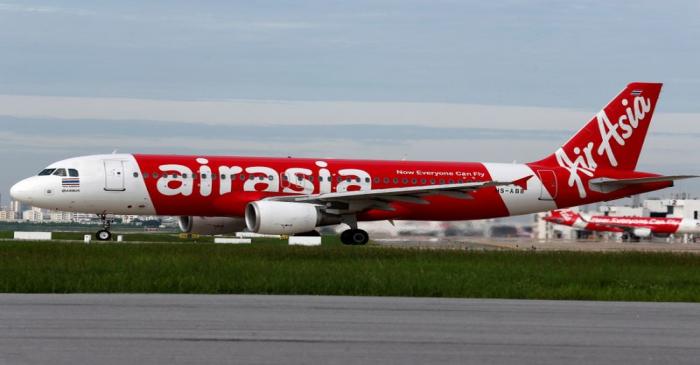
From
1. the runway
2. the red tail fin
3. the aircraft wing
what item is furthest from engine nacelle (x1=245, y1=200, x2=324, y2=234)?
the runway

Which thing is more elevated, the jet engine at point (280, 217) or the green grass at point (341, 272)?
the jet engine at point (280, 217)

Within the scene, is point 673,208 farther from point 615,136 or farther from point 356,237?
point 356,237

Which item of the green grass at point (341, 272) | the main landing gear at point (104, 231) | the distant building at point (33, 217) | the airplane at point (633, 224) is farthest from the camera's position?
the airplane at point (633, 224)

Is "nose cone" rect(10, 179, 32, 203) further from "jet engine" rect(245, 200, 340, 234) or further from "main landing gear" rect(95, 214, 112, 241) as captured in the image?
"jet engine" rect(245, 200, 340, 234)

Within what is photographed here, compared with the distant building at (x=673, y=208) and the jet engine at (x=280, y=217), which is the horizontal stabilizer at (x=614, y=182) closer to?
the jet engine at (x=280, y=217)

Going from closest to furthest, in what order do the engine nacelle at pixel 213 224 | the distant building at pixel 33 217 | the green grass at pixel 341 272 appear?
the green grass at pixel 341 272 → the engine nacelle at pixel 213 224 → the distant building at pixel 33 217

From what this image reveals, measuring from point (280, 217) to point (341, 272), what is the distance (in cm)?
1486

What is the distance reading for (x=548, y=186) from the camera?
45625mm

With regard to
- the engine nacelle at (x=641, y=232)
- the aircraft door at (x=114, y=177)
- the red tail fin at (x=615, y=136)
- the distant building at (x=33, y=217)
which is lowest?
the engine nacelle at (x=641, y=232)

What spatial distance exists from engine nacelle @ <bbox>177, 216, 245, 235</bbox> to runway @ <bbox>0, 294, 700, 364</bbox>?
24.7 metres

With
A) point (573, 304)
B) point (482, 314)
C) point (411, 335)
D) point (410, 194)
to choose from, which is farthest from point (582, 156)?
point (411, 335)

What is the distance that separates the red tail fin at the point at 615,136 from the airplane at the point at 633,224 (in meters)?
53.9

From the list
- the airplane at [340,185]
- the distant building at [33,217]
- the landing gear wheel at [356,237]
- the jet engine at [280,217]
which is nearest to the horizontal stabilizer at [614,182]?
the airplane at [340,185]

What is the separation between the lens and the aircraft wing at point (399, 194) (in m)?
40.2
